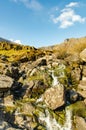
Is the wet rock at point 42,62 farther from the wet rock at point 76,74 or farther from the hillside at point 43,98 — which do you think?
the wet rock at point 76,74

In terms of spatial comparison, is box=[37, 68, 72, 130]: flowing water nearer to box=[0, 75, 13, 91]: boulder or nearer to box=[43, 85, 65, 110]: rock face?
box=[43, 85, 65, 110]: rock face

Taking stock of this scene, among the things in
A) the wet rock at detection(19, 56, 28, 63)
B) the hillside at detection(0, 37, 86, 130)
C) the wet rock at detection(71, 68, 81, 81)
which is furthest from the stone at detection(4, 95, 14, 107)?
the wet rock at detection(19, 56, 28, 63)

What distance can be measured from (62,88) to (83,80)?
11.0 meters

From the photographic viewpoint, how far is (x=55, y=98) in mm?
38688

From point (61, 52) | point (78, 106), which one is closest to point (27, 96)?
point (78, 106)

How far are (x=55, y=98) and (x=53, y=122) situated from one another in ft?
11.0

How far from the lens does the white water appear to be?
121 ft

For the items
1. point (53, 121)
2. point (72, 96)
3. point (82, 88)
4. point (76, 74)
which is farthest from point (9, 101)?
point (76, 74)

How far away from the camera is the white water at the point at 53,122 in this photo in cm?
3681

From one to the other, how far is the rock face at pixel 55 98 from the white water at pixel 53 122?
1275mm

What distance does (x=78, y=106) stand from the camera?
3984 centimetres

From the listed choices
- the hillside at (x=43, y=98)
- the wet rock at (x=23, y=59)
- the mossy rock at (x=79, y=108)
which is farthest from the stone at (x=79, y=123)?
the wet rock at (x=23, y=59)

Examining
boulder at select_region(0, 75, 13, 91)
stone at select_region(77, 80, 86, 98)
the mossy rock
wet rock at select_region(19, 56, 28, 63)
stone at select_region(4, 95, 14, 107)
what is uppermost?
wet rock at select_region(19, 56, 28, 63)

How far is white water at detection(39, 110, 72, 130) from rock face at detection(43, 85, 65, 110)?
1.27 meters
